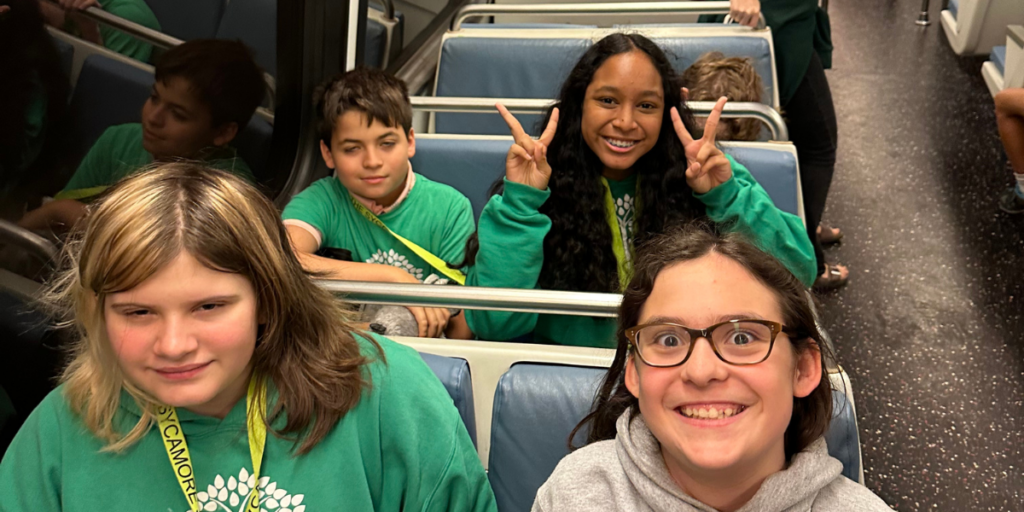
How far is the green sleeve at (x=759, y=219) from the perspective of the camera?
5.90ft

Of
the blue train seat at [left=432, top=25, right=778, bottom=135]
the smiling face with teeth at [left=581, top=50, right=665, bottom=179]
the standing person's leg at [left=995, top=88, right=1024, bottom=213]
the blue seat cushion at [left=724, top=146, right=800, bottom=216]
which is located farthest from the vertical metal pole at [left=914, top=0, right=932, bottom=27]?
the smiling face with teeth at [left=581, top=50, right=665, bottom=179]

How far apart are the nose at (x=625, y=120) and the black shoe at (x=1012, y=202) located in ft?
9.02

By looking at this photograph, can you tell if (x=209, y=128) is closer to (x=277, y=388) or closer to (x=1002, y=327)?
(x=277, y=388)

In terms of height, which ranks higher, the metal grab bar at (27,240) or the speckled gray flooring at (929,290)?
the metal grab bar at (27,240)

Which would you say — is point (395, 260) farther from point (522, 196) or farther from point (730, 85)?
point (730, 85)

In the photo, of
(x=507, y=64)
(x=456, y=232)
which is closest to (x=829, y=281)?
(x=507, y=64)

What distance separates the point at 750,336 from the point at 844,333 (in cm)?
218

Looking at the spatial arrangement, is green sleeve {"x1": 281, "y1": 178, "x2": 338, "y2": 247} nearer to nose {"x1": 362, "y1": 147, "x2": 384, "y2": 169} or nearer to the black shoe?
nose {"x1": 362, "y1": 147, "x2": 384, "y2": 169}

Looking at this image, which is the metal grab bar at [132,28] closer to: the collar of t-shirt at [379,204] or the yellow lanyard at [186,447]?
the collar of t-shirt at [379,204]

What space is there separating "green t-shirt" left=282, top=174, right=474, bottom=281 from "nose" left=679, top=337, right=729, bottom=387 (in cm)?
113

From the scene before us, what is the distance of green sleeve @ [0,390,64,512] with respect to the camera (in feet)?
4.25

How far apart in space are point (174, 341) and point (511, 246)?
0.82m

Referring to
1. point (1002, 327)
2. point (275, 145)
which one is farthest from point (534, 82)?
point (1002, 327)

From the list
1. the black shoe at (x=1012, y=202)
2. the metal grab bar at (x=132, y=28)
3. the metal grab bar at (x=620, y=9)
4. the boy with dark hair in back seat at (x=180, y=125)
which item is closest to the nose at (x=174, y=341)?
the boy with dark hair in back seat at (x=180, y=125)
